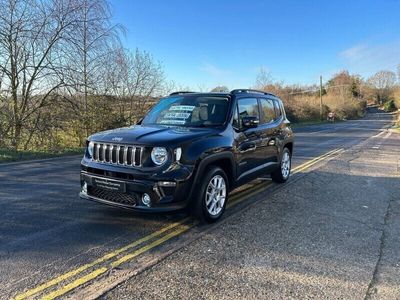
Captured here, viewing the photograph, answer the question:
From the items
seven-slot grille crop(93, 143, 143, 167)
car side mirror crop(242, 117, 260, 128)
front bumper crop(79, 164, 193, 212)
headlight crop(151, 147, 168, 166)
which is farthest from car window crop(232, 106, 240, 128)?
seven-slot grille crop(93, 143, 143, 167)

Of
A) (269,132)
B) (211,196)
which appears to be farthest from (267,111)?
(211,196)

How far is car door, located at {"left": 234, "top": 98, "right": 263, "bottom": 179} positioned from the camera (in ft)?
19.9

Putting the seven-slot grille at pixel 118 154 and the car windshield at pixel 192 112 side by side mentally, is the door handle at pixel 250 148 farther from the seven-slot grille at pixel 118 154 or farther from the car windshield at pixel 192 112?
the seven-slot grille at pixel 118 154

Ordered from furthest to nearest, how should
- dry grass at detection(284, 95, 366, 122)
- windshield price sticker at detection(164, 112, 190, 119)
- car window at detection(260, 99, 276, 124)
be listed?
dry grass at detection(284, 95, 366, 122), car window at detection(260, 99, 276, 124), windshield price sticker at detection(164, 112, 190, 119)

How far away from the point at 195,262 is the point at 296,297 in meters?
1.15

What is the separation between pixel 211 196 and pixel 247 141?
1.34 m

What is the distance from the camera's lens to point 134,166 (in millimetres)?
4816

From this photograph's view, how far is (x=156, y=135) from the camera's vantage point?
5.05m

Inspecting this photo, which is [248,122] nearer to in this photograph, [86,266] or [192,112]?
[192,112]

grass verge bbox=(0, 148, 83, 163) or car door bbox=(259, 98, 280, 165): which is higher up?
car door bbox=(259, 98, 280, 165)

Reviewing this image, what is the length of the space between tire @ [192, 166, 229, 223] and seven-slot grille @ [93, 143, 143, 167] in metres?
0.96

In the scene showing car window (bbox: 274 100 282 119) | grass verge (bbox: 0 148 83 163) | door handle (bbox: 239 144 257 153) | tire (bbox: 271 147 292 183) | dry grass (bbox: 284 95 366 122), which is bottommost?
tire (bbox: 271 147 292 183)

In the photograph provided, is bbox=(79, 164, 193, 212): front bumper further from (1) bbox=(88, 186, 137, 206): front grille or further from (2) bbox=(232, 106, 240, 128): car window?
(2) bbox=(232, 106, 240, 128): car window

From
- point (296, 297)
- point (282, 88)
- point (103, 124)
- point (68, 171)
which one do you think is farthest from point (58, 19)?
point (282, 88)
